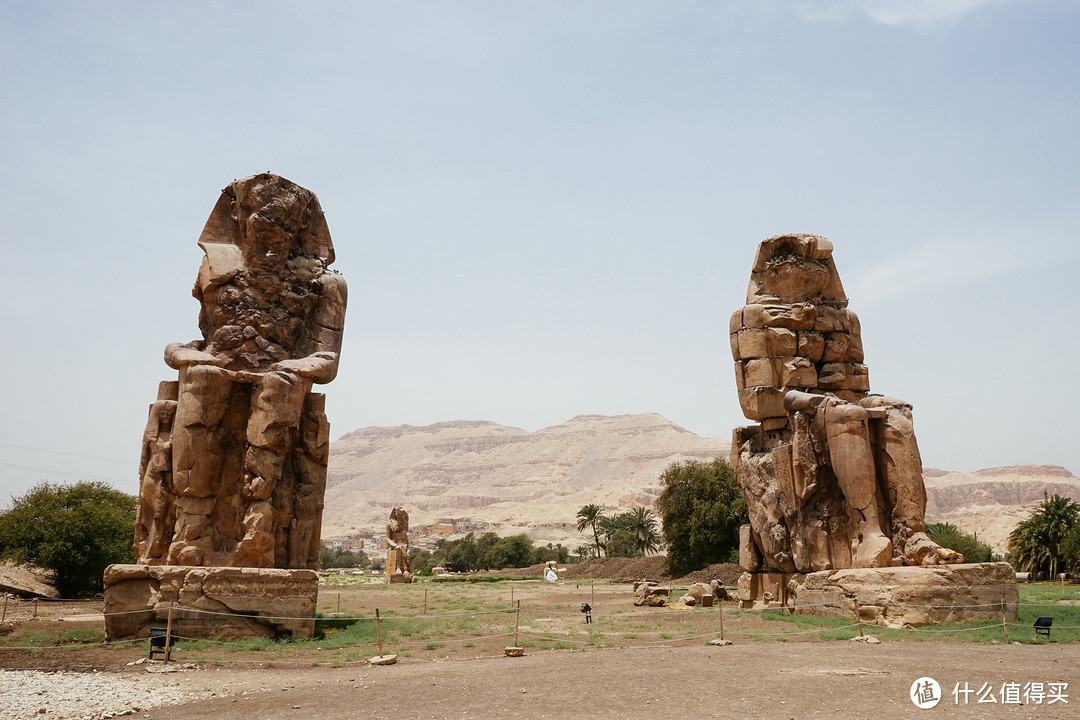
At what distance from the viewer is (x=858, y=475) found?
34.2 feet

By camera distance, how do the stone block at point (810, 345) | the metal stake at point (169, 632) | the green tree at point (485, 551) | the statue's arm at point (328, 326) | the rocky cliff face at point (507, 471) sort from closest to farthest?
the metal stake at point (169, 632)
the statue's arm at point (328, 326)
the stone block at point (810, 345)
the green tree at point (485, 551)
the rocky cliff face at point (507, 471)

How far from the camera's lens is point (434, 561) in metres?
51.9

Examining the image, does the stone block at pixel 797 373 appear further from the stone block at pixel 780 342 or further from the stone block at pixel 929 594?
the stone block at pixel 929 594

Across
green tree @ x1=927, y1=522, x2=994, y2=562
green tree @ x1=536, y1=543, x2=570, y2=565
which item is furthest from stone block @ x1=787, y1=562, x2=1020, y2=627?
green tree @ x1=536, y1=543, x2=570, y2=565

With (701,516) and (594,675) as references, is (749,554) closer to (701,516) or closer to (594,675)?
(594,675)

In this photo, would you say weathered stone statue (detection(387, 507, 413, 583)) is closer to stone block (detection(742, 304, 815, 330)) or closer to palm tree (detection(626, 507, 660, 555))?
palm tree (detection(626, 507, 660, 555))

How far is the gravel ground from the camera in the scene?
5.51 metres

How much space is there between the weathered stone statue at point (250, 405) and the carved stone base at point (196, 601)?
0.14 feet

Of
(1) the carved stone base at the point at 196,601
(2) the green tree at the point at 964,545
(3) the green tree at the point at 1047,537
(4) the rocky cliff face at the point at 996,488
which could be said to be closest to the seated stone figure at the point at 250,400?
(1) the carved stone base at the point at 196,601

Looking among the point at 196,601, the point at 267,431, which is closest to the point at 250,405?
the point at 267,431

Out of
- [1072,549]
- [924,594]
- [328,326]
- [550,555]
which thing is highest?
[328,326]

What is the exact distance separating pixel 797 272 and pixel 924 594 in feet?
Answer: 16.7

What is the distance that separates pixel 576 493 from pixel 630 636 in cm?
10549

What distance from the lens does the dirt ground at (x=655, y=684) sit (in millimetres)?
5457
